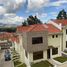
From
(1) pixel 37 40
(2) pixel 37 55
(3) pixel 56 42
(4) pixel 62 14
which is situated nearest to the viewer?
(1) pixel 37 40

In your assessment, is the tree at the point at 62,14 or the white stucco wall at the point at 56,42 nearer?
the white stucco wall at the point at 56,42

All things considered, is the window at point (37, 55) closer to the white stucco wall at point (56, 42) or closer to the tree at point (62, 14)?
A: the white stucco wall at point (56, 42)

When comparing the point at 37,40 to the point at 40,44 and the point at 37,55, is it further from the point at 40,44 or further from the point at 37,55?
the point at 37,55

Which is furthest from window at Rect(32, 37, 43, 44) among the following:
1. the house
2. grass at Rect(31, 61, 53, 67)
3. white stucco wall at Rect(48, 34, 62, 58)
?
grass at Rect(31, 61, 53, 67)

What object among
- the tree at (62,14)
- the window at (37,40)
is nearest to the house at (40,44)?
the window at (37,40)

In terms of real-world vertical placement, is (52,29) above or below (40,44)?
above

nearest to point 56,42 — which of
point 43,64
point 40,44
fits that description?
point 40,44

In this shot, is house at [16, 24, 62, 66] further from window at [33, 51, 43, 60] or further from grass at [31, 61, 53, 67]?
grass at [31, 61, 53, 67]

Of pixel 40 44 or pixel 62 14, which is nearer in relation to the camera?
pixel 40 44

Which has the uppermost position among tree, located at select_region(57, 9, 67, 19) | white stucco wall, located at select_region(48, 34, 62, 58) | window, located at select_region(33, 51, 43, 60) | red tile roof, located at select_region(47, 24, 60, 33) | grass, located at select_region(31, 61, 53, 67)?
tree, located at select_region(57, 9, 67, 19)
